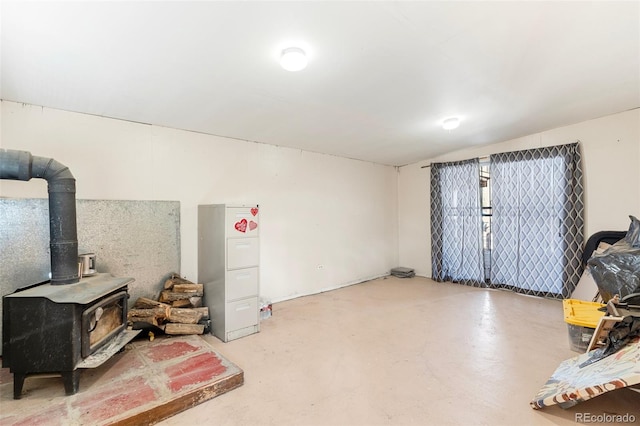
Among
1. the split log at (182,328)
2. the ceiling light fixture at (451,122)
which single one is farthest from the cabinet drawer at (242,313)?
the ceiling light fixture at (451,122)

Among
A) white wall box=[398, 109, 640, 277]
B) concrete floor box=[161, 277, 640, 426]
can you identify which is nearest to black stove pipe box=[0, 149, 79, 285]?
concrete floor box=[161, 277, 640, 426]

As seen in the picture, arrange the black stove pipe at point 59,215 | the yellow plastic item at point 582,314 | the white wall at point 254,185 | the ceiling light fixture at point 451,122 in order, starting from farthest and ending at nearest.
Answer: the ceiling light fixture at point 451,122 < the white wall at point 254,185 < the yellow plastic item at point 582,314 < the black stove pipe at point 59,215

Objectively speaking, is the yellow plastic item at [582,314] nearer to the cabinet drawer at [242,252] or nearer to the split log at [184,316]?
the cabinet drawer at [242,252]

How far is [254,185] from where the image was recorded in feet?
12.2

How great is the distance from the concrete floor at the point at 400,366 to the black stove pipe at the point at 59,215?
131cm

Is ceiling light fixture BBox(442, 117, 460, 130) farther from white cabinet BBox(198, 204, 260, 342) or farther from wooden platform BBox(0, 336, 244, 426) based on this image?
wooden platform BBox(0, 336, 244, 426)

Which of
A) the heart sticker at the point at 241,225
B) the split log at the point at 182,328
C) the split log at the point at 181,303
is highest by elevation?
the heart sticker at the point at 241,225

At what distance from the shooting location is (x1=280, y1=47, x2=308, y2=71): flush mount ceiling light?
185 cm

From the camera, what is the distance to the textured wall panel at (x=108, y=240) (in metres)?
2.27

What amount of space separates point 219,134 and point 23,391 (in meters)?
2.72

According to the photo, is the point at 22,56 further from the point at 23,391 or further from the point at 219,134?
the point at 23,391

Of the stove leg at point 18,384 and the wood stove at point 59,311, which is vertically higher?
the wood stove at point 59,311

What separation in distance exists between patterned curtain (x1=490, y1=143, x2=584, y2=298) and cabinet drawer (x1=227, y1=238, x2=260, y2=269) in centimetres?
371

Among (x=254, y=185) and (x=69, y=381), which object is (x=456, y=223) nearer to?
(x=254, y=185)
